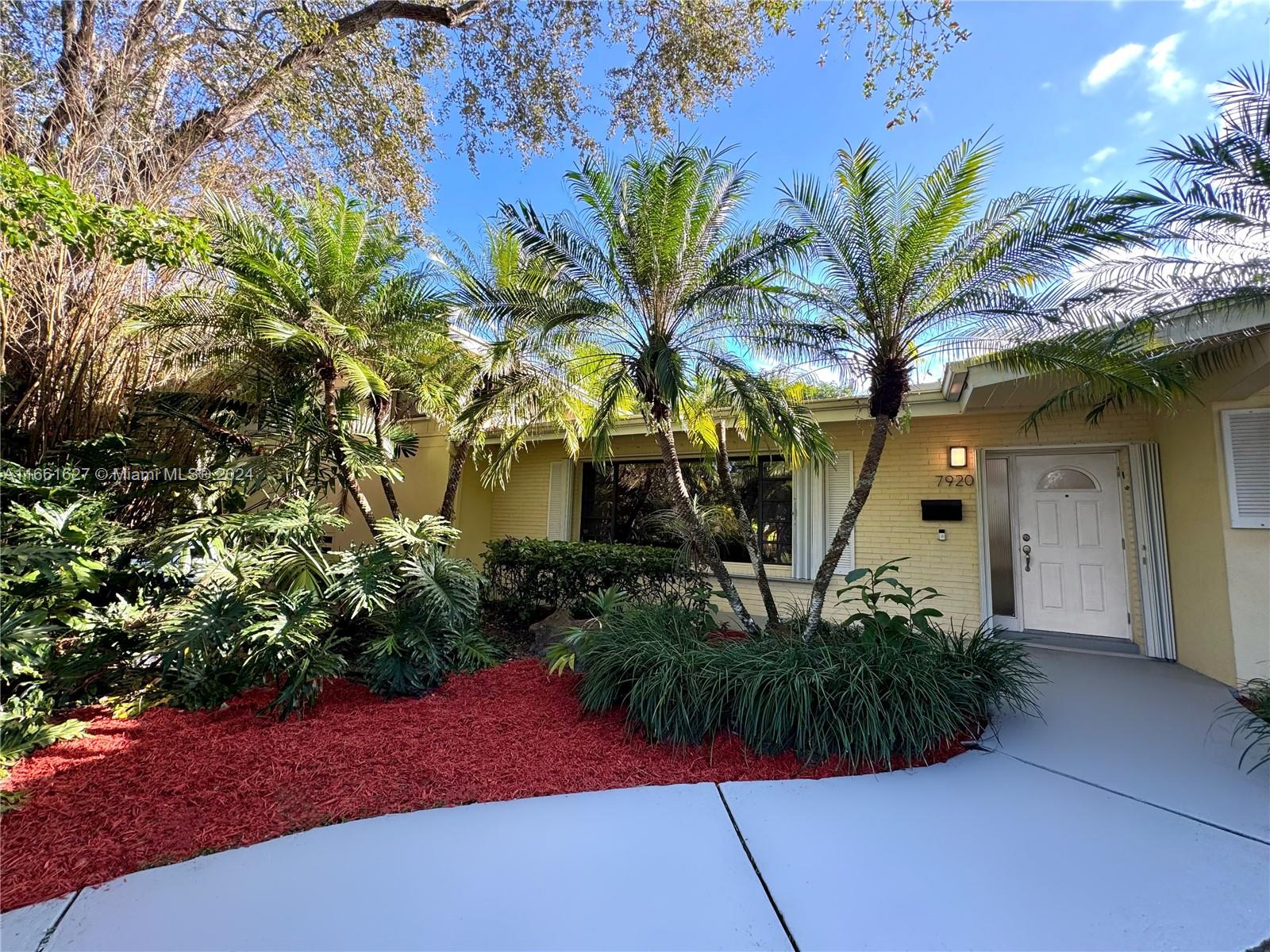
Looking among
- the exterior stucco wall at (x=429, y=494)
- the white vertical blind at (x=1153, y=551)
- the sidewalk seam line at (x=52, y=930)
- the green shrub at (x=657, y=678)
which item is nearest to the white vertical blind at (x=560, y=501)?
the exterior stucco wall at (x=429, y=494)

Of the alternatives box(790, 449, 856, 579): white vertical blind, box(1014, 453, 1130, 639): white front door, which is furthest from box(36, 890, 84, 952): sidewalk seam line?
box(1014, 453, 1130, 639): white front door

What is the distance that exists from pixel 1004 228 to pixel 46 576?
740 centimetres

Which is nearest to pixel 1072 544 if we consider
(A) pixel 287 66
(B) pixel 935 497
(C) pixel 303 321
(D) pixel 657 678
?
(B) pixel 935 497

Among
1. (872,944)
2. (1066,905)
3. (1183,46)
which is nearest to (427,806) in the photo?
(872,944)

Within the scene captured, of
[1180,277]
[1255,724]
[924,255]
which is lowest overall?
[1255,724]

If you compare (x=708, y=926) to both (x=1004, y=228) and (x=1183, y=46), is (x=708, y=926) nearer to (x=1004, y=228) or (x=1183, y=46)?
(x=1004, y=228)

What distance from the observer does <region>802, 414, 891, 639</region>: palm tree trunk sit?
171 inches

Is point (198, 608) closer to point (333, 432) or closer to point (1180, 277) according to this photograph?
point (333, 432)

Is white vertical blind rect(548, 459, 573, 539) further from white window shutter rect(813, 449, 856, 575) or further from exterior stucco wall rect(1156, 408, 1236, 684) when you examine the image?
exterior stucco wall rect(1156, 408, 1236, 684)

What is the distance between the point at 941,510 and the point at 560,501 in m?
6.25

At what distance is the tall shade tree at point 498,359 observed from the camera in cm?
520

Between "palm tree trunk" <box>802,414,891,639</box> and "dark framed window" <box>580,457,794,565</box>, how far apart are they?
2.10m

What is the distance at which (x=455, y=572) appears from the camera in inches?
183

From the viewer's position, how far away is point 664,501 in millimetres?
8859
